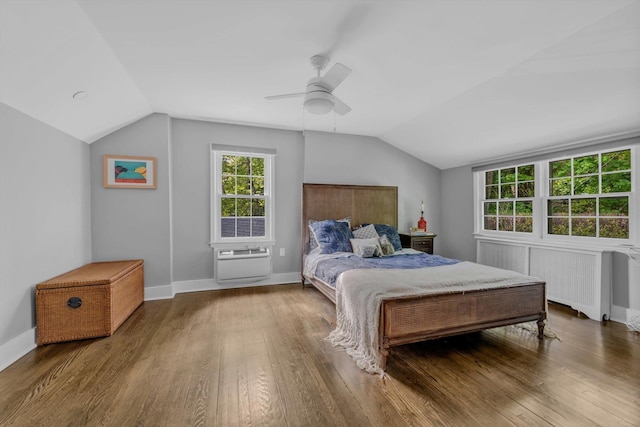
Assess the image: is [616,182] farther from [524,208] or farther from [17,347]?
[17,347]

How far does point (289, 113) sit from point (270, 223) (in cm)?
168

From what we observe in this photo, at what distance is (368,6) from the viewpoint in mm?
1784

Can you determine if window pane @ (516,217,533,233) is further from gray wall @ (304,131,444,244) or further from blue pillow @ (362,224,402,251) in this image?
blue pillow @ (362,224,402,251)

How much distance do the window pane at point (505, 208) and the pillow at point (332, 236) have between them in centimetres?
246

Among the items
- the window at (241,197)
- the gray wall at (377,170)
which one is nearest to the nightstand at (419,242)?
the gray wall at (377,170)

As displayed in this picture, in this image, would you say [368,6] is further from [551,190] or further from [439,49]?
[551,190]

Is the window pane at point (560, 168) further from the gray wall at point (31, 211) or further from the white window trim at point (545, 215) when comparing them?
the gray wall at point (31, 211)

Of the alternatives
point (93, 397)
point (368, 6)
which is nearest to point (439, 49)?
point (368, 6)

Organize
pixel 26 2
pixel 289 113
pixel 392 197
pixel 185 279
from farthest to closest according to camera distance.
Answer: pixel 392 197
pixel 185 279
pixel 289 113
pixel 26 2

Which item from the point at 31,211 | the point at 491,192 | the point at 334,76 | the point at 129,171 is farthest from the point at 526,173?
the point at 31,211

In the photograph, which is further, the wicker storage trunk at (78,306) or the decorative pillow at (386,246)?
the decorative pillow at (386,246)

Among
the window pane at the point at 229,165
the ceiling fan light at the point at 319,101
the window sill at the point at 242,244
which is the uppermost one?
the ceiling fan light at the point at 319,101

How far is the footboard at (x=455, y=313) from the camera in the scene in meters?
2.06

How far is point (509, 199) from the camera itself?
4.13m
